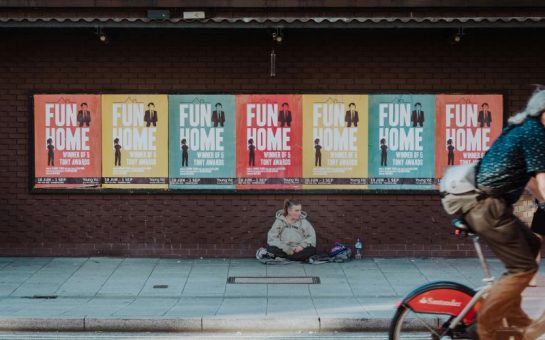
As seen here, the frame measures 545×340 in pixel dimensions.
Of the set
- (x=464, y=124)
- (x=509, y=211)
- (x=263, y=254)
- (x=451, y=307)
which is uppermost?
(x=464, y=124)

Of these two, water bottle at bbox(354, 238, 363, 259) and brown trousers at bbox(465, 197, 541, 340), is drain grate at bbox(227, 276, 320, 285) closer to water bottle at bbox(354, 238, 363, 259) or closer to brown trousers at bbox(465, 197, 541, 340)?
water bottle at bbox(354, 238, 363, 259)

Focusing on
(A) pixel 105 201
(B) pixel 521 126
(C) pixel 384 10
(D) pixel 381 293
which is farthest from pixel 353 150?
(B) pixel 521 126

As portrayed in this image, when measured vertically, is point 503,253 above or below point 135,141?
below

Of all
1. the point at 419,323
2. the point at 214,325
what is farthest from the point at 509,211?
the point at 214,325

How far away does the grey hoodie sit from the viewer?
38.8 feet

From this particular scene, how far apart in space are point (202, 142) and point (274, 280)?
2827 millimetres

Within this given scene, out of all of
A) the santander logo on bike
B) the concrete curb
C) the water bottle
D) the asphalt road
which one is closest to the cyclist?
the santander logo on bike

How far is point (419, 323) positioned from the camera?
5.50m

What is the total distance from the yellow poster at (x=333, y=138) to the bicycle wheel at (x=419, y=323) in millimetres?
6641

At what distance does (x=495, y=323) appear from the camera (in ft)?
16.7

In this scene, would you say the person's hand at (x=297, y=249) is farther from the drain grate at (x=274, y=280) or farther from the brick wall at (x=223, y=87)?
the drain grate at (x=274, y=280)

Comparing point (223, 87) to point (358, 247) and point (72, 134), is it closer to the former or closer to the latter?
point (72, 134)

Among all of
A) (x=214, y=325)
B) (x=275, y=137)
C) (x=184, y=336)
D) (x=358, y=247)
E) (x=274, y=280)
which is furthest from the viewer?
(x=275, y=137)

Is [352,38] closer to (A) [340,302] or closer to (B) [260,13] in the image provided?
(B) [260,13]
